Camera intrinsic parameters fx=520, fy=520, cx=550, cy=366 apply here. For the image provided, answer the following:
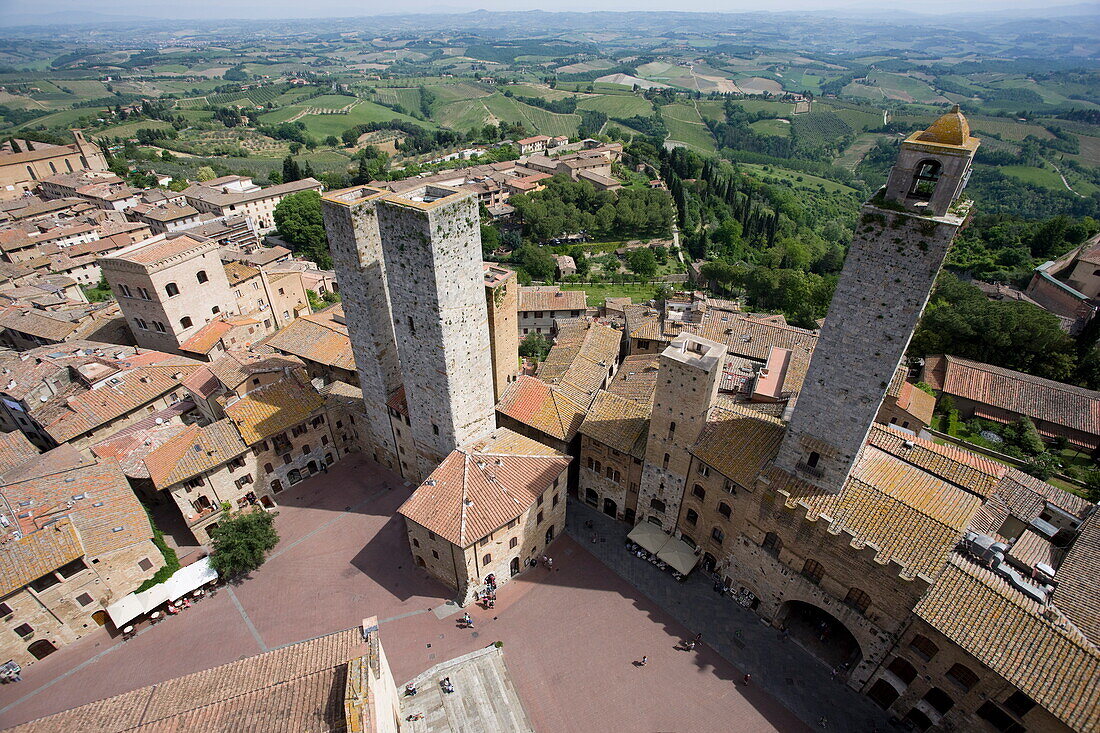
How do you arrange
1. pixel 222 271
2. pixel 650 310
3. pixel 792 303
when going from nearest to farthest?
1. pixel 222 271
2. pixel 650 310
3. pixel 792 303

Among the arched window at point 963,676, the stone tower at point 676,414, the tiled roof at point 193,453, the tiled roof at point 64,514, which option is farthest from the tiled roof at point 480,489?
the arched window at point 963,676

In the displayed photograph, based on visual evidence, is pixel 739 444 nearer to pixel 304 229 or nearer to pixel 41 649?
pixel 41 649

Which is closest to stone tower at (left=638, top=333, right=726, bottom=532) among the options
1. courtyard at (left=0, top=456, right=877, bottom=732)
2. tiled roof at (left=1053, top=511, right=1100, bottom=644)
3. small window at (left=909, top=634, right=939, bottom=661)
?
courtyard at (left=0, top=456, right=877, bottom=732)

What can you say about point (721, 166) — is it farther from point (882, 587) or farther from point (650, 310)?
point (882, 587)

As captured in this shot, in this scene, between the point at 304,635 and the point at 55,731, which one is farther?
the point at 304,635

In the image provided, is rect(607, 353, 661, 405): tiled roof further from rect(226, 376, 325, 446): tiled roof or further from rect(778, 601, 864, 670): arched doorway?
rect(226, 376, 325, 446): tiled roof


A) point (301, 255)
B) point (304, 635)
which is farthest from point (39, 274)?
point (304, 635)

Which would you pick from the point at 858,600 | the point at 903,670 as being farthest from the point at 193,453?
the point at 903,670

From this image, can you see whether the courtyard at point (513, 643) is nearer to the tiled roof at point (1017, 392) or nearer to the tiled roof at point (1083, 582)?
the tiled roof at point (1083, 582)
